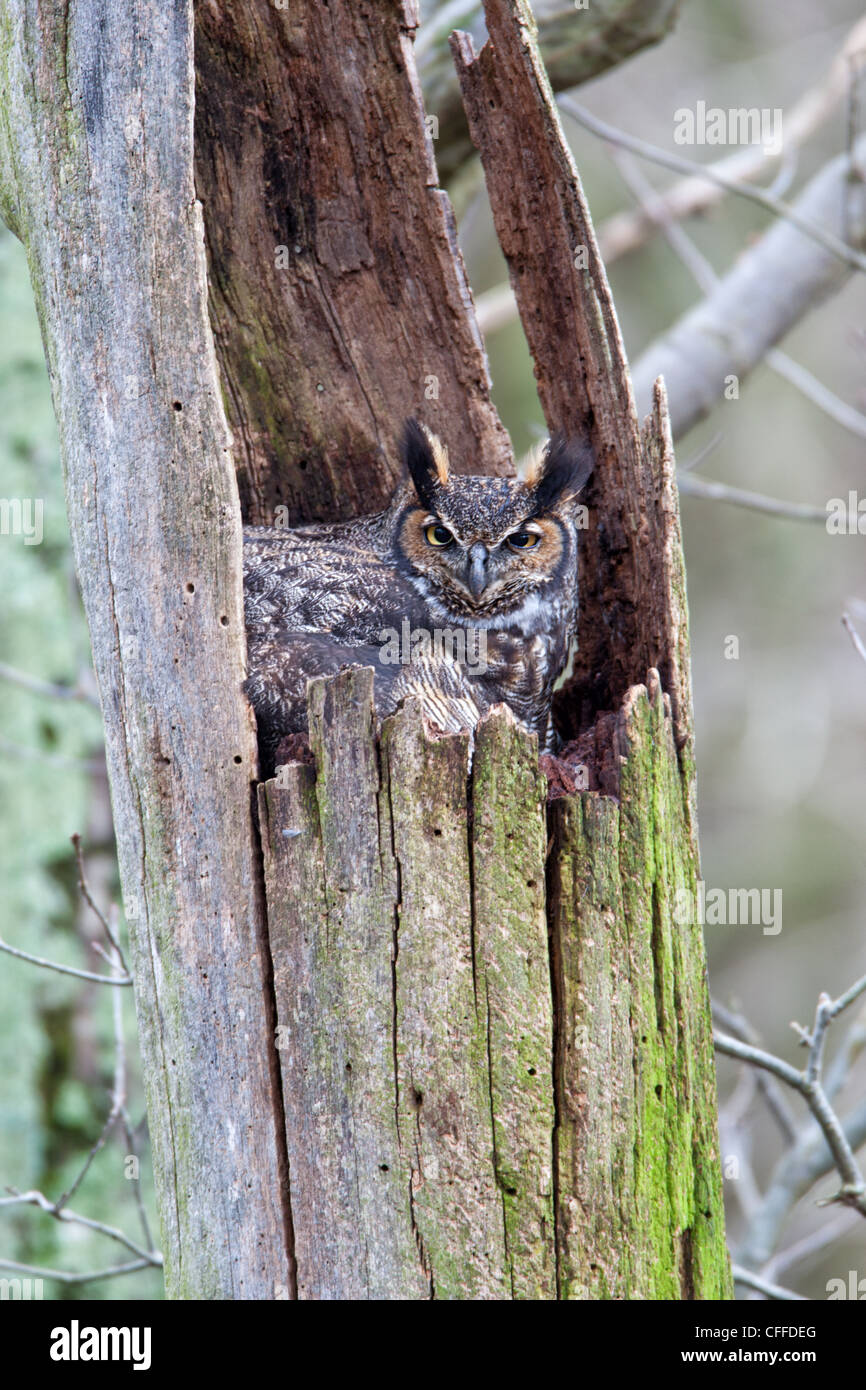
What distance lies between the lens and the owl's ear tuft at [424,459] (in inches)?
123

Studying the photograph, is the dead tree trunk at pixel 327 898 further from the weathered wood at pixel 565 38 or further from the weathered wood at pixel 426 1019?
the weathered wood at pixel 565 38

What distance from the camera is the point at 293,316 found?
3.29 meters

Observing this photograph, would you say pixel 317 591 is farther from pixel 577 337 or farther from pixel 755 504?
pixel 755 504

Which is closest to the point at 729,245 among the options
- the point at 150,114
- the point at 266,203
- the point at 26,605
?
the point at 26,605

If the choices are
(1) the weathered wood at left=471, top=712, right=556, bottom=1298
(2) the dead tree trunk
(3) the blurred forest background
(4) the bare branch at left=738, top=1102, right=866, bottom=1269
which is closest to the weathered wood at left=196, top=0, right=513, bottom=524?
(2) the dead tree trunk

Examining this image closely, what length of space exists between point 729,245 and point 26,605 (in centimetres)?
681

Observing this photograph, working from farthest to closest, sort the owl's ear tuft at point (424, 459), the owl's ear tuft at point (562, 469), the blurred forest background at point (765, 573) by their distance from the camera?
the blurred forest background at point (765, 573) → the owl's ear tuft at point (424, 459) → the owl's ear tuft at point (562, 469)

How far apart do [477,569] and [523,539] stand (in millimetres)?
147

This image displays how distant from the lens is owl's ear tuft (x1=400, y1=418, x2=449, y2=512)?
10.2 ft

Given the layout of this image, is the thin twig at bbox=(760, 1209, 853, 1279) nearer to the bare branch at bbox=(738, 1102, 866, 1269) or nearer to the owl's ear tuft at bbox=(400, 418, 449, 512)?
the bare branch at bbox=(738, 1102, 866, 1269)

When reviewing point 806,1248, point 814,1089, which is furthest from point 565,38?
point 806,1248

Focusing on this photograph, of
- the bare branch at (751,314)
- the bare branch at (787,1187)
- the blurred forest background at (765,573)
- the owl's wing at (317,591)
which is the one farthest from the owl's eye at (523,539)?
the blurred forest background at (765,573)

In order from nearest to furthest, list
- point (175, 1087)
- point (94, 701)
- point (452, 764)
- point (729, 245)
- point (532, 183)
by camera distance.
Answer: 1. point (452, 764)
2. point (175, 1087)
3. point (532, 183)
4. point (94, 701)
5. point (729, 245)

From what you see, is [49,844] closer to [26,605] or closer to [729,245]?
[26,605]
